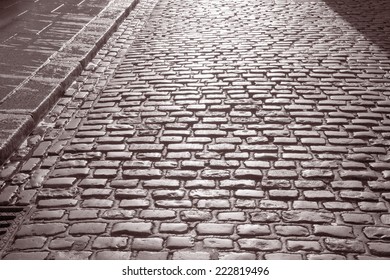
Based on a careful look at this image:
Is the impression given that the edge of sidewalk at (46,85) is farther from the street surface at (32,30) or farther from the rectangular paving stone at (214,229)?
the rectangular paving stone at (214,229)

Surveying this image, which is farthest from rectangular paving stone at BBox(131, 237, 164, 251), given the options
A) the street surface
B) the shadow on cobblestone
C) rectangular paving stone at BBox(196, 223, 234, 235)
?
the shadow on cobblestone

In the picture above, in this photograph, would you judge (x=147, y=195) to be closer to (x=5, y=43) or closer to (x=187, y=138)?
(x=187, y=138)

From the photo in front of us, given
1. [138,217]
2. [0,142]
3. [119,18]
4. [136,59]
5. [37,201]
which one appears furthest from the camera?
[119,18]

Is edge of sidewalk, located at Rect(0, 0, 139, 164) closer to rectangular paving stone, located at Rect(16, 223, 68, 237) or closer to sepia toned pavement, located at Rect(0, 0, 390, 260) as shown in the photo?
sepia toned pavement, located at Rect(0, 0, 390, 260)

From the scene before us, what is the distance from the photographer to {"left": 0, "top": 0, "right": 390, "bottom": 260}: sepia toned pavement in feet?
9.52

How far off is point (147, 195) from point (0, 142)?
143cm

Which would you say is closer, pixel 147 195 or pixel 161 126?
pixel 147 195

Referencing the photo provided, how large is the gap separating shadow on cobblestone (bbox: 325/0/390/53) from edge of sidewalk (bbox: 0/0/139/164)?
157 inches

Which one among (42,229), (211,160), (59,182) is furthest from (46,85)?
(42,229)

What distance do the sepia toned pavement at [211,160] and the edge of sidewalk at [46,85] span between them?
0.34ft

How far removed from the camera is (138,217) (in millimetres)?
3127

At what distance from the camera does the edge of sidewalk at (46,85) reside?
4.15 meters

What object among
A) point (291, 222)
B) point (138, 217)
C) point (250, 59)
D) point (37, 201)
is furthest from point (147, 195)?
point (250, 59)

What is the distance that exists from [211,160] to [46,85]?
232 cm
